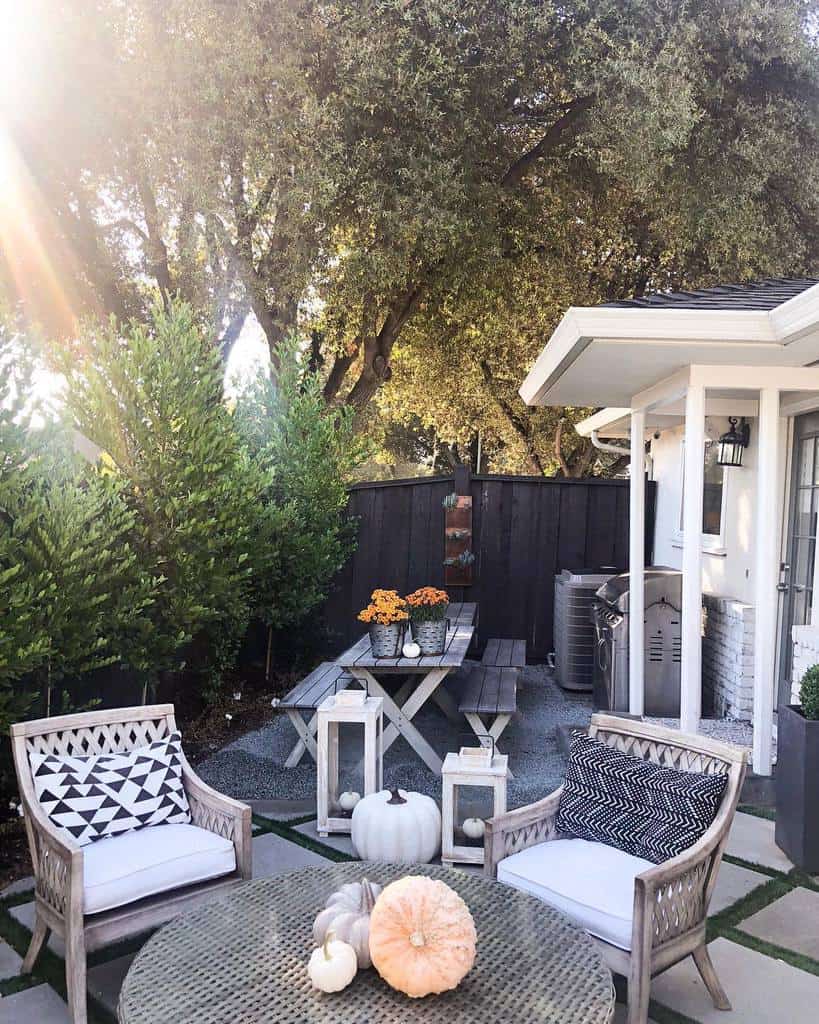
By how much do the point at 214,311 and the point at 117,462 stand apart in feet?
13.8

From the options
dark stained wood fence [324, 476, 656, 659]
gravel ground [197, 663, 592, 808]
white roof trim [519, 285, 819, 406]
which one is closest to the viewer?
white roof trim [519, 285, 819, 406]

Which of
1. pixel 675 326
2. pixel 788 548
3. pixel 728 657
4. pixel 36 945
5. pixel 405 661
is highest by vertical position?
pixel 675 326

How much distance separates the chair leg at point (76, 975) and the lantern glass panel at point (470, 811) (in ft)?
5.14

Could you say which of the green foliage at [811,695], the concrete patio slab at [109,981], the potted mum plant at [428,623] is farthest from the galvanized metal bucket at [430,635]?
the concrete patio slab at [109,981]

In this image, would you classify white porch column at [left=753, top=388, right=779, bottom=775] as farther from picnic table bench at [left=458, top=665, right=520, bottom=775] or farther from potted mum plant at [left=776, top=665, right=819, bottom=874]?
picnic table bench at [left=458, top=665, right=520, bottom=775]

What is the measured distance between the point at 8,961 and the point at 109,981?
40 centimetres

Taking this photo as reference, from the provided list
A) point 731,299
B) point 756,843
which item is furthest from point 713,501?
point 756,843

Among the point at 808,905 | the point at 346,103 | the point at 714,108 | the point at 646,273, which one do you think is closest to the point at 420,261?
the point at 346,103

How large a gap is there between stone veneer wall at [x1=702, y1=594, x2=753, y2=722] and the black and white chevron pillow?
2.69m

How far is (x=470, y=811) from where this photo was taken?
391 cm

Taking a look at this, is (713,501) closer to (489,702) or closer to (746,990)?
(489,702)

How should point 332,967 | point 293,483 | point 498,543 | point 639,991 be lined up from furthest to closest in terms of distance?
point 498,543 → point 293,483 → point 639,991 → point 332,967

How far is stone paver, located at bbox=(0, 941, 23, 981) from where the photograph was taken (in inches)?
104

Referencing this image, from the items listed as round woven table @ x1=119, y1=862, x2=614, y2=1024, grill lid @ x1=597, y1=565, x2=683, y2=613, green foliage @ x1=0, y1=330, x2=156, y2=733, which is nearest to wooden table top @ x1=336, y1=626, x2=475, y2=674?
green foliage @ x1=0, y1=330, x2=156, y2=733
